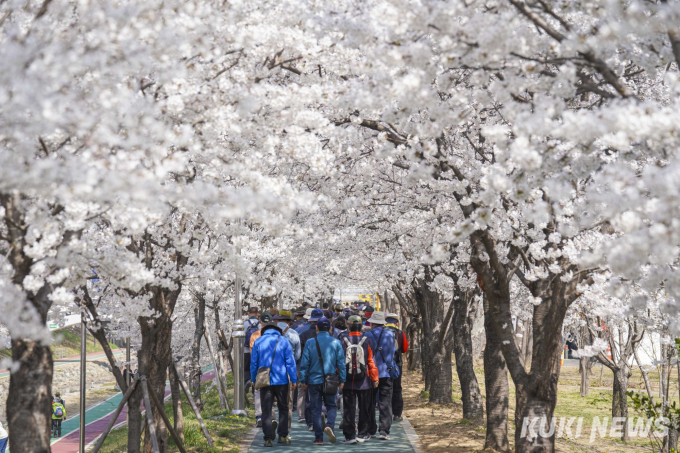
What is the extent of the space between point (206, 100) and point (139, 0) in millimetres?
1038

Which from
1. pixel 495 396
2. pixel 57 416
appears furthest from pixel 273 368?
pixel 57 416

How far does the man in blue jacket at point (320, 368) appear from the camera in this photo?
1051 centimetres

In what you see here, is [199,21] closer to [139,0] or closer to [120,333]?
[139,0]

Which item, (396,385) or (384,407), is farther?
(396,385)

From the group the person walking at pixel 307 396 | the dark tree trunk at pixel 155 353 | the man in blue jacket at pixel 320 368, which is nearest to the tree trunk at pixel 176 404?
the dark tree trunk at pixel 155 353

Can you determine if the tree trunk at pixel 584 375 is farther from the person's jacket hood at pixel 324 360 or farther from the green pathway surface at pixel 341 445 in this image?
the person's jacket hood at pixel 324 360

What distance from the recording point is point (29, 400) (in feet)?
17.2

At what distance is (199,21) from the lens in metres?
4.93

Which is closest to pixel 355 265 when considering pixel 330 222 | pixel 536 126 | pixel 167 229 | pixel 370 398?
pixel 330 222

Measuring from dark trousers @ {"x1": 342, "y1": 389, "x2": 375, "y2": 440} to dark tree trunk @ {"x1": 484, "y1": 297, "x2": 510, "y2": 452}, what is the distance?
200 cm

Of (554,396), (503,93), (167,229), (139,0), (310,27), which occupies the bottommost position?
(554,396)

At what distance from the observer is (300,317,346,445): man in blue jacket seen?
10.5 metres

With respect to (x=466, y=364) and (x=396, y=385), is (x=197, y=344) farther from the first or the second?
(x=466, y=364)

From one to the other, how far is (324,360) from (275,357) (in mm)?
757
